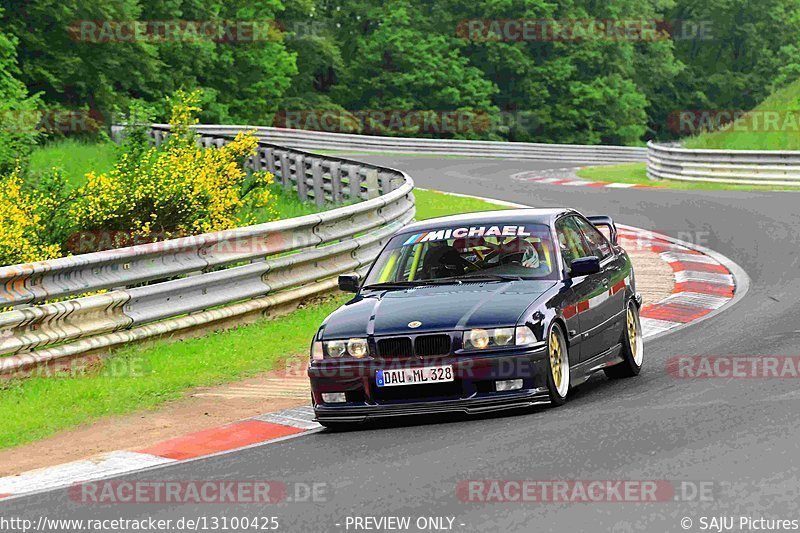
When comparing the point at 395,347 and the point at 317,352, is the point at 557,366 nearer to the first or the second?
the point at 395,347

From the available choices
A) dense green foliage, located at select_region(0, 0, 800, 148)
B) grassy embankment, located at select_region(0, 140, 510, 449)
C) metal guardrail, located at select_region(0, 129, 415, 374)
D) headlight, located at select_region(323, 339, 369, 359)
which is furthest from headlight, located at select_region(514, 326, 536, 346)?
dense green foliage, located at select_region(0, 0, 800, 148)

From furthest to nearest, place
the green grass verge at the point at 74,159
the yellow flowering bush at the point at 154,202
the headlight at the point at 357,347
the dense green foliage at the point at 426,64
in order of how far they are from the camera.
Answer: the dense green foliage at the point at 426,64
the green grass verge at the point at 74,159
the yellow flowering bush at the point at 154,202
the headlight at the point at 357,347

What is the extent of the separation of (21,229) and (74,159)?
18.1 metres

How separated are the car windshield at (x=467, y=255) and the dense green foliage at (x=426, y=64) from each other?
3781cm

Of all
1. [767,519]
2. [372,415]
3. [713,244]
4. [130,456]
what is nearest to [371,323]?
[372,415]

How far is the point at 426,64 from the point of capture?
68.7 m

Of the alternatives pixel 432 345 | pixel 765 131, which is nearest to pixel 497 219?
pixel 432 345

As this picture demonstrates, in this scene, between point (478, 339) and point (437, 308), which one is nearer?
point (478, 339)

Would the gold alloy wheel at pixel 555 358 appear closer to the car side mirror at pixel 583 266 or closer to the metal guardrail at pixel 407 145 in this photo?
the car side mirror at pixel 583 266

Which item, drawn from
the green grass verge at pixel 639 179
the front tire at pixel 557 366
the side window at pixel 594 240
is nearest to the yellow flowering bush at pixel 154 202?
the side window at pixel 594 240

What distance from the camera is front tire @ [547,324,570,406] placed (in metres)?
9.23

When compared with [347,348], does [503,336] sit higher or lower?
higher

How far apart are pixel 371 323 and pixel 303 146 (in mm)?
43557

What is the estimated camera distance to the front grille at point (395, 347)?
9125 mm
